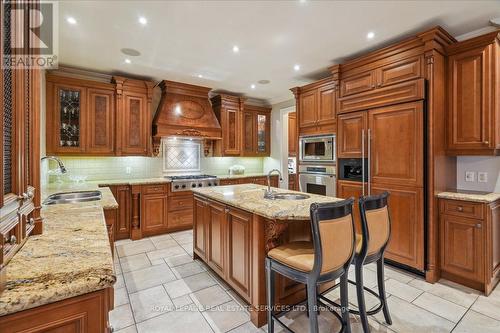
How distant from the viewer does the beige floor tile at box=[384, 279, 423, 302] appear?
2.41 metres

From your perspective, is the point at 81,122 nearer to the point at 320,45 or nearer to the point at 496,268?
the point at 320,45

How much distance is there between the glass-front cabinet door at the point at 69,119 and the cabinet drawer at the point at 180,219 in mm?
1823

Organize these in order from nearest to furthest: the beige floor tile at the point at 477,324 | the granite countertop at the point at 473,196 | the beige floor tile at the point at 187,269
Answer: the beige floor tile at the point at 477,324 → the granite countertop at the point at 473,196 → the beige floor tile at the point at 187,269

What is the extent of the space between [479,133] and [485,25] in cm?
121

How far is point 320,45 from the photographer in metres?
3.19

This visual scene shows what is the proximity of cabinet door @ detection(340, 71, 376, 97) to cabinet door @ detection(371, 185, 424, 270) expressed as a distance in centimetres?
135

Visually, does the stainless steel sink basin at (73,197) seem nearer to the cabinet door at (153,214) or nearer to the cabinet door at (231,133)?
the cabinet door at (153,214)

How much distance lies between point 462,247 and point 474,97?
163 cm

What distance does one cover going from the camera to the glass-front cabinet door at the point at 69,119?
373 centimetres

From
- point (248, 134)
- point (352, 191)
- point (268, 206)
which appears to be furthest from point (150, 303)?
point (248, 134)

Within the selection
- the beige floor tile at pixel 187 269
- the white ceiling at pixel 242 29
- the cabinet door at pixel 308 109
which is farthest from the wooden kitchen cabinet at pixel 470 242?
the beige floor tile at pixel 187 269

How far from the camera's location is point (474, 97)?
8.82 ft
